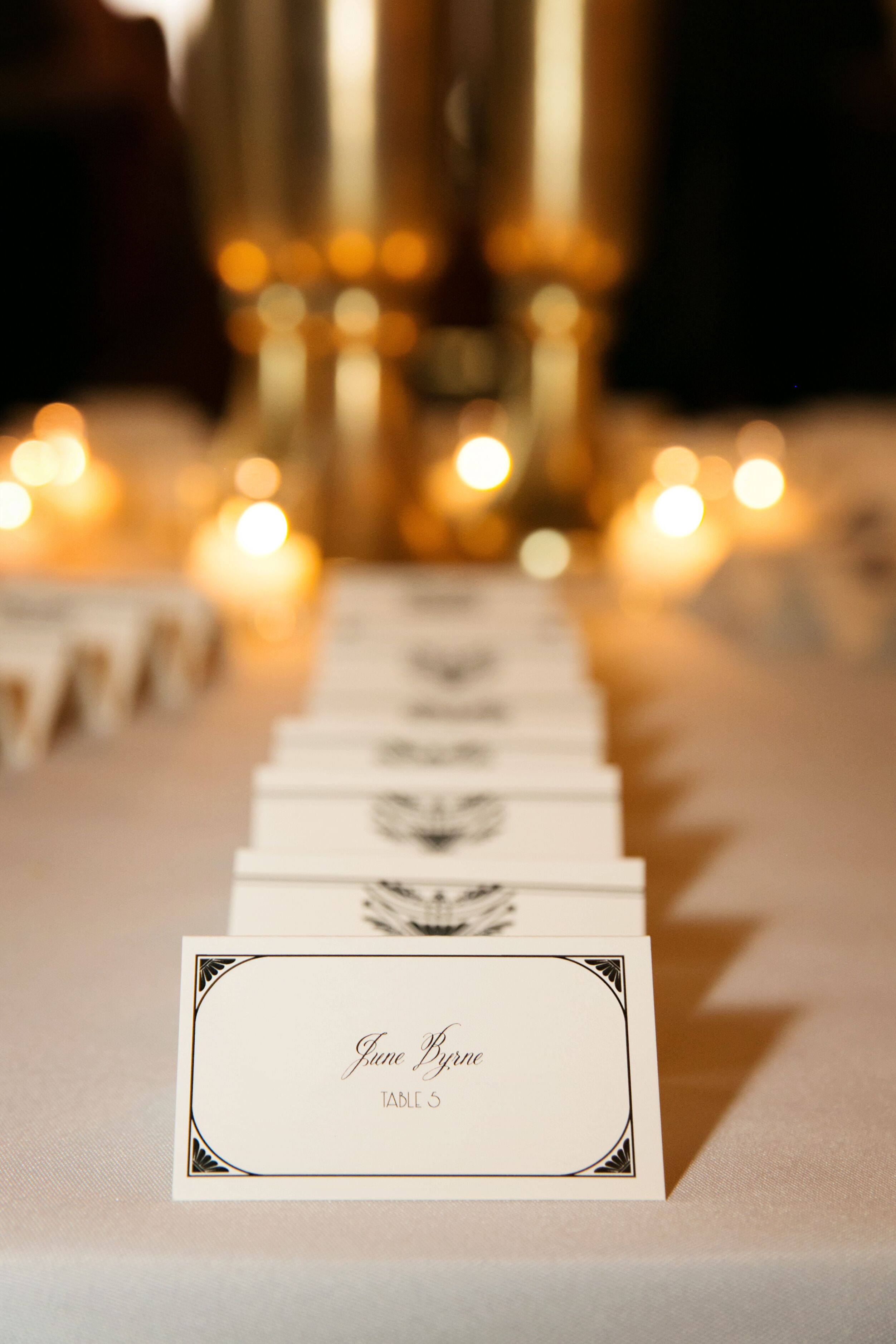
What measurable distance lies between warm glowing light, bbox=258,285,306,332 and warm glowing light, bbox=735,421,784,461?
90 centimetres

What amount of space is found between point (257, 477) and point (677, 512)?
0.64 m

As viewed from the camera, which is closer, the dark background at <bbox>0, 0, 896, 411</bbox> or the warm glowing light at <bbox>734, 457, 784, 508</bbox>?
the warm glowing light at <bbox>734, 457, 784, 508</bbox>

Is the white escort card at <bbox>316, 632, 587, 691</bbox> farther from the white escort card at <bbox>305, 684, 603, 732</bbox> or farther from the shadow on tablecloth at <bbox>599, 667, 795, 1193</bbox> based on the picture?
the shadow on tablecloth at <bbox>599, 667, 795, 1193</bbox>

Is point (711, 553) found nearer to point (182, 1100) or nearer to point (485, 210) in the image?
point (485, 210)

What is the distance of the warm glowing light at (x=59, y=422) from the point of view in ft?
7.43

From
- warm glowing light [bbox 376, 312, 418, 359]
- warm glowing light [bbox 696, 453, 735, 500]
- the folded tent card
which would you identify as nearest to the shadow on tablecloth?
the folded tent card

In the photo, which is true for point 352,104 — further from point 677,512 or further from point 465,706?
point 465,706

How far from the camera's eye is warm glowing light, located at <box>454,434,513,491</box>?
192 centimetres

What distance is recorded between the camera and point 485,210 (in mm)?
1733

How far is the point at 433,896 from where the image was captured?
0.58 metres

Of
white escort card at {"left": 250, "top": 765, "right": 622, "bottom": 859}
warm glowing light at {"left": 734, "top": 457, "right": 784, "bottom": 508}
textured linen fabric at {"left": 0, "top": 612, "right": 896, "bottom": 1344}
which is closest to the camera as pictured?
textured linen fabric at {"left": 0, "top": 612, "right": 896, "bottom": 1344}

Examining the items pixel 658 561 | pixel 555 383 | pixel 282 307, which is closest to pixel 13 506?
pixel 282 307

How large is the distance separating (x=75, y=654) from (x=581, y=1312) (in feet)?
2.68

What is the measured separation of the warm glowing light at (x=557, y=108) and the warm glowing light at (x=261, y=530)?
606 millimetres
